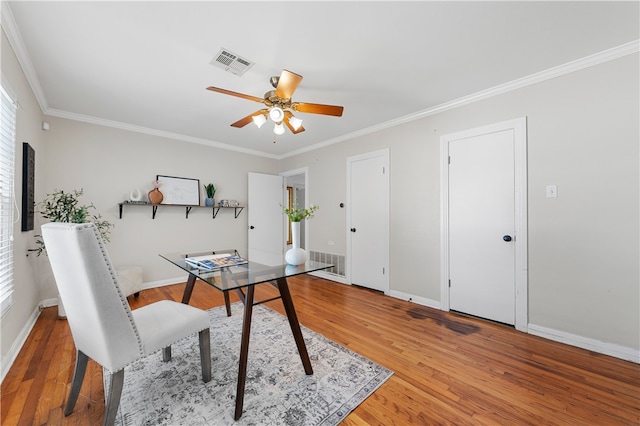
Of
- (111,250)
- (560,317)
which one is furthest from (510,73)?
(111,250)

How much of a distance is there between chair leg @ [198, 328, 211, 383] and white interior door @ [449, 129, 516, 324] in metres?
2.56

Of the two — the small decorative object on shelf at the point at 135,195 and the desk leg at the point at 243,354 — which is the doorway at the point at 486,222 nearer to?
the desk leg at the point at 243,354

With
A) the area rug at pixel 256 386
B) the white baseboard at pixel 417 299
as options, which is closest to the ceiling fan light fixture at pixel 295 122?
the area rug at pixel 256 386

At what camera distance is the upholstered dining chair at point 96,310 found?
3.81 feet

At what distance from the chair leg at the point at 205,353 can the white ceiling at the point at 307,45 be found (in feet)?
6.81

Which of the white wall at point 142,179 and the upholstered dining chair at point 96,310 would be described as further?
the white wall at point 142,179

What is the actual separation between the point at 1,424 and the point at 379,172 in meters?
3.84

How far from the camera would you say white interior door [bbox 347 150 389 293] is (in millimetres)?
3629

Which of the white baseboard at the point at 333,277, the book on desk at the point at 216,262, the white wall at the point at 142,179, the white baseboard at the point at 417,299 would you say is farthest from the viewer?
the white baseboard at the point at 333,277

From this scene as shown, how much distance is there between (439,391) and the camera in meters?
1.66

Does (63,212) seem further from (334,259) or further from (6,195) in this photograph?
(334,259)

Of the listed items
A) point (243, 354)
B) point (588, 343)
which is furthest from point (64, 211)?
point (588, 343)

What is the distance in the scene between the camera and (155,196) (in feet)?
12.4

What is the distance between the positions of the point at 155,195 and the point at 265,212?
1.92m
